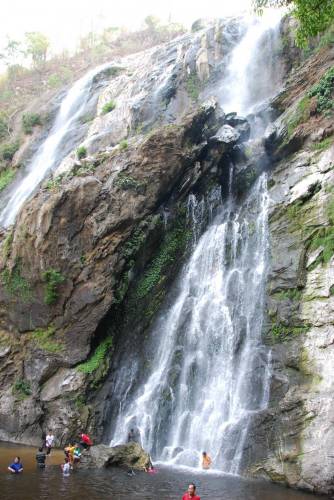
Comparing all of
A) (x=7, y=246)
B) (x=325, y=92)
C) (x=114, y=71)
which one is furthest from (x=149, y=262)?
(x=114, y=71)

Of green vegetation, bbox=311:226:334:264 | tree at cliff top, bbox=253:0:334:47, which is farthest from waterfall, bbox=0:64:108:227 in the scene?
tree at cliff top, bbox=253:0:334:47

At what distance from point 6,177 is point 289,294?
97.8 feet

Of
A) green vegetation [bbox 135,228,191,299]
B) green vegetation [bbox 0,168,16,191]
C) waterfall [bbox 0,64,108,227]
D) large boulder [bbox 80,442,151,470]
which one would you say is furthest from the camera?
green vegetation [bbox 0,168,16,191]

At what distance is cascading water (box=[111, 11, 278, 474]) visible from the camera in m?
18.8

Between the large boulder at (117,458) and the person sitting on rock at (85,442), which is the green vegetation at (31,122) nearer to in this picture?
the person sitting on rock at (85,442)

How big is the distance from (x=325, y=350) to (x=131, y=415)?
916cm

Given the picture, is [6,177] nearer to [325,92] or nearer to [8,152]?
[8,152]

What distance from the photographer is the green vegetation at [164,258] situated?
25.0 m

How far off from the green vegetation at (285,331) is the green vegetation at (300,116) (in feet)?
36.8

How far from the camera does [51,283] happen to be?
Result: 2409 centimetres

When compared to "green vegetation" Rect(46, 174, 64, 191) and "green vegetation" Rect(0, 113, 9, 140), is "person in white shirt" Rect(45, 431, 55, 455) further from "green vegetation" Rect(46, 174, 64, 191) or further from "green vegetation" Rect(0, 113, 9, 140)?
"green vegetation" Rect(0, 113, 9, 140)

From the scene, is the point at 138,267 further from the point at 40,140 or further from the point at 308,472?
the point at 40,140

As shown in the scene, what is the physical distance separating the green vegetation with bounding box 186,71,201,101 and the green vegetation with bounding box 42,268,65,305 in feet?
60.4

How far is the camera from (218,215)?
27.5m
